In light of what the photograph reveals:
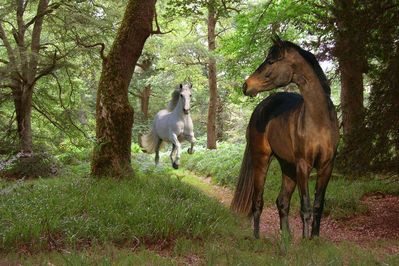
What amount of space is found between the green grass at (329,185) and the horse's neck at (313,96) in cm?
A: 357

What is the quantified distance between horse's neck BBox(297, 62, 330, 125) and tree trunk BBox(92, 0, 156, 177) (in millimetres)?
4430

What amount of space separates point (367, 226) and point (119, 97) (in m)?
5.13

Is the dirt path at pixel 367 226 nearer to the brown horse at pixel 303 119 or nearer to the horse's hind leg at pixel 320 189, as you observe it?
the horse's hind leg at pixel 320 189

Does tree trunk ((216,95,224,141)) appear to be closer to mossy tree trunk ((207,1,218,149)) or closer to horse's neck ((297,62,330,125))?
mossy tree trunk ((207,1,218,149))

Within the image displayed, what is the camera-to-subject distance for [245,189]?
6105 mm

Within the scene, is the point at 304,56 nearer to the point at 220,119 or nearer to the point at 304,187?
the point at 304,187

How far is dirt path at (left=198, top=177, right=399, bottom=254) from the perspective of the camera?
234 inches

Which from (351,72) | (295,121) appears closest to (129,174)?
(295,121)

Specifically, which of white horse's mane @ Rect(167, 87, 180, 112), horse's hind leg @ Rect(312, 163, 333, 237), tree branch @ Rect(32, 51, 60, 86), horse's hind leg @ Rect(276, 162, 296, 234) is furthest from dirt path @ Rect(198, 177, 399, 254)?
tree branch @ Rect(32, 51, 60, 86)

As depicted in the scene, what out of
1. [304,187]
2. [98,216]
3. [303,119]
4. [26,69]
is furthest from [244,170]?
[26,69]

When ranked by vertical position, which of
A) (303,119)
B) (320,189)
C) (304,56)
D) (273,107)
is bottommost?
(320,189)

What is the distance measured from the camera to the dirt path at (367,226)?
5.94 meters

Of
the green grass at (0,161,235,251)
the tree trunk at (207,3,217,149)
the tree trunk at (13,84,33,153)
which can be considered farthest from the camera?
the tree trunk at (207,3,217,149)

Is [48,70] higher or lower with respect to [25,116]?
higher
